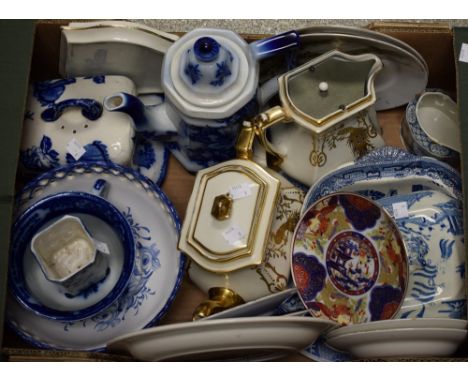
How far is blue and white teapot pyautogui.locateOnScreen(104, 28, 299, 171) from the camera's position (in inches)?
37.1

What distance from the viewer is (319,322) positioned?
A: 0.84 m

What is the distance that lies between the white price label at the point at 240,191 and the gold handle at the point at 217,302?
14 centimetres

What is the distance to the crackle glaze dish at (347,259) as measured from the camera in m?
1.03

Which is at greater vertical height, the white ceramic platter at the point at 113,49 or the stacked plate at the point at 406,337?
the white ceramic platter at the point at 113,49

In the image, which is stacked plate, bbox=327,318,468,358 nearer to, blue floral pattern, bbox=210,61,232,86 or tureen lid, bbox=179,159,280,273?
tureen lid, bbox=179,159,280,273

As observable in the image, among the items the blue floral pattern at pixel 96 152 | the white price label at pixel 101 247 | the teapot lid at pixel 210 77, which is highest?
the teapot lid at pixel 210 77

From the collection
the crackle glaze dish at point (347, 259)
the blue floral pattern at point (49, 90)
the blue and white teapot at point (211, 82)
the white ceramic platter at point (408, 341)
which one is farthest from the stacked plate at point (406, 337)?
the blue floral pattern at point (49, 90)

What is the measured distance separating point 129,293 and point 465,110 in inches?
22.5

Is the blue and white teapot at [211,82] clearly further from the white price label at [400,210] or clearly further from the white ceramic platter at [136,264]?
the white price label at [400,210]

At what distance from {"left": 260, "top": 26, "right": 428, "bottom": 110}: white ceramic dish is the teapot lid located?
11 cm

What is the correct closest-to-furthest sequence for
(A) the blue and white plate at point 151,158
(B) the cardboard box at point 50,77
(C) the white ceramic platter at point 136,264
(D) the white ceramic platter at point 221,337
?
→ (D) the white ceramic platter at point 221,337 < (B) the cardboard box at point 50,77 < (C) the white ceramic platter at point 136,264 < (A) the blue and white plate at point 151,158

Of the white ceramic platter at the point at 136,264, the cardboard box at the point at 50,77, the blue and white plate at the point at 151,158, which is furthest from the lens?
the blue and white plate at the point at 151,158

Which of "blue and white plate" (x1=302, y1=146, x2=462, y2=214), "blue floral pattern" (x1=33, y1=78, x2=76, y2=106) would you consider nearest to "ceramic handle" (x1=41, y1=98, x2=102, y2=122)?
"blue floral pattern" (x1=33, y1=78, x2=76, y2=106)

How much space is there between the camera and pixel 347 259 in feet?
3.48
